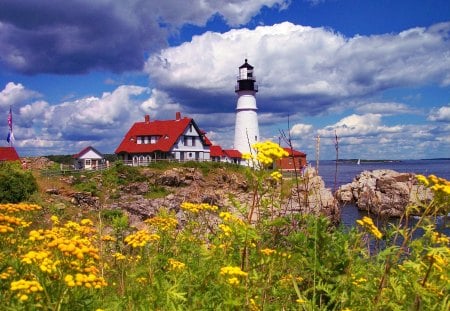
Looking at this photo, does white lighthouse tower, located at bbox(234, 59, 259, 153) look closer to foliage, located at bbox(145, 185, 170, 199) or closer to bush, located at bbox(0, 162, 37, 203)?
foliage, located at bbox(145, 185, 170, 199)

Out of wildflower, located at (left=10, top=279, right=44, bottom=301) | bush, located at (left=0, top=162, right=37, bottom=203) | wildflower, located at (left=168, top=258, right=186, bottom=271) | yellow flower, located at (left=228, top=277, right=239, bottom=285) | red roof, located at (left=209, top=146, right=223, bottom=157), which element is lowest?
bush, located at (left=0, top=162, right=37, bottom=203)

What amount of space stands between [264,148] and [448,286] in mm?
1675

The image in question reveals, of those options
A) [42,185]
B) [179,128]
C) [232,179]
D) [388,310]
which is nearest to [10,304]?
[388,310]

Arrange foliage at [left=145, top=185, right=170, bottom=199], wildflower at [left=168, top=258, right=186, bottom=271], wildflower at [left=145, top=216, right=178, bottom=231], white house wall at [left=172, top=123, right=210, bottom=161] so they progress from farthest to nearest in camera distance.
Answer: white house wall at [left=172, top=123, right=210, bottom=161] → foliage at [left=145, top=185, right=170, bottom=199] → wildflower at [left=145, top=216, right=178, bottom=231] → wildflower at [left=168, top=258, right=186, bottom=271]

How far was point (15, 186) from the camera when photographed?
2606cm

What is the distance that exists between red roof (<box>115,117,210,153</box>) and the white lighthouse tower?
204 inches

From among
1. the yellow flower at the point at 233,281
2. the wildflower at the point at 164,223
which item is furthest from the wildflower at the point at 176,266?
the yellow flower at the point at 233,281

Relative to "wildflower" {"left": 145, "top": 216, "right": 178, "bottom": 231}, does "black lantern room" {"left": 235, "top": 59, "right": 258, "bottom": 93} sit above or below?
above

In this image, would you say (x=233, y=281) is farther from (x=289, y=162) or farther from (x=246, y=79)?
(x=246, y=79)

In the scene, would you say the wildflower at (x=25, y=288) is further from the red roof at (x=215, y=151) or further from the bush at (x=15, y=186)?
the red roof at (x=215, y=151)

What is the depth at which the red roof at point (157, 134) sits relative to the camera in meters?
54.8

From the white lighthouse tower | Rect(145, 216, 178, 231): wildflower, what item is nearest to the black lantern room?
the white lighthouse tower

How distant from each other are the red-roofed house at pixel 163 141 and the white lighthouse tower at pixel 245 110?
523 cm

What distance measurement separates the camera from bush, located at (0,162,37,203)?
2511 cm
